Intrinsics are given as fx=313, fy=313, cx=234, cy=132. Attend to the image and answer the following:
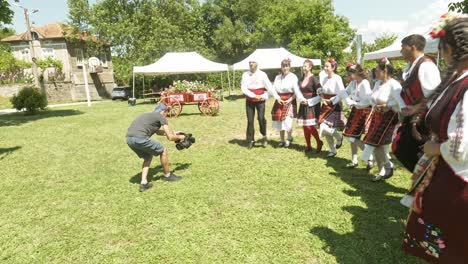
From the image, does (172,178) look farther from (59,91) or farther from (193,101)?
(59,91)

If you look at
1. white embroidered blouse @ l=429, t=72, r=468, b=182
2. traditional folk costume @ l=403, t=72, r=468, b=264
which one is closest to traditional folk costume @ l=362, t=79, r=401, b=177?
traditional folk costume @ l=403, t=72, r=468, b=264

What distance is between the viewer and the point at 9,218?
4.31 m

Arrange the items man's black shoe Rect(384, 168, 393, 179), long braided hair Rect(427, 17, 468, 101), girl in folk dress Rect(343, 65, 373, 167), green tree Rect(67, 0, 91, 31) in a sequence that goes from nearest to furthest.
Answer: long braided hair Rect(427, 17, 468, 101) → man's black shoe Rect(384, 168, 393, 179) → girl in folk dress Rect(343, 65, 373, 167) → green tree Rect(67, 0, 91, 31)

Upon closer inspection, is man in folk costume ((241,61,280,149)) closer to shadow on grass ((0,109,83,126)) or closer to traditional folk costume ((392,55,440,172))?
traditional folk costume ((392,55,440,172))

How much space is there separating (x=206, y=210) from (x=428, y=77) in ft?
9.86

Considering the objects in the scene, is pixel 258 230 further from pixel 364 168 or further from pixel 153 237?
pixel 364 168

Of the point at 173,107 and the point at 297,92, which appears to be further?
the point at 173,107

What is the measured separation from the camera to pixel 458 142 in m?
1.70

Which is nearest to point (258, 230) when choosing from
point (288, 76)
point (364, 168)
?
point (364, 168)

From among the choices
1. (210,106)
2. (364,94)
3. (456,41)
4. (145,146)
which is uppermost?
(456,41)

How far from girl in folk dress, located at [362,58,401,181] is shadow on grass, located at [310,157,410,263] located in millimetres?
395

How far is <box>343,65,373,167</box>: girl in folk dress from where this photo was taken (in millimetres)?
4875

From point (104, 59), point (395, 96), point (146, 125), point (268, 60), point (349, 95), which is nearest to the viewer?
point (395, 96)

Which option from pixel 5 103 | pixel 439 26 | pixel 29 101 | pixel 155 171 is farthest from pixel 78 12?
pixel 439 26
